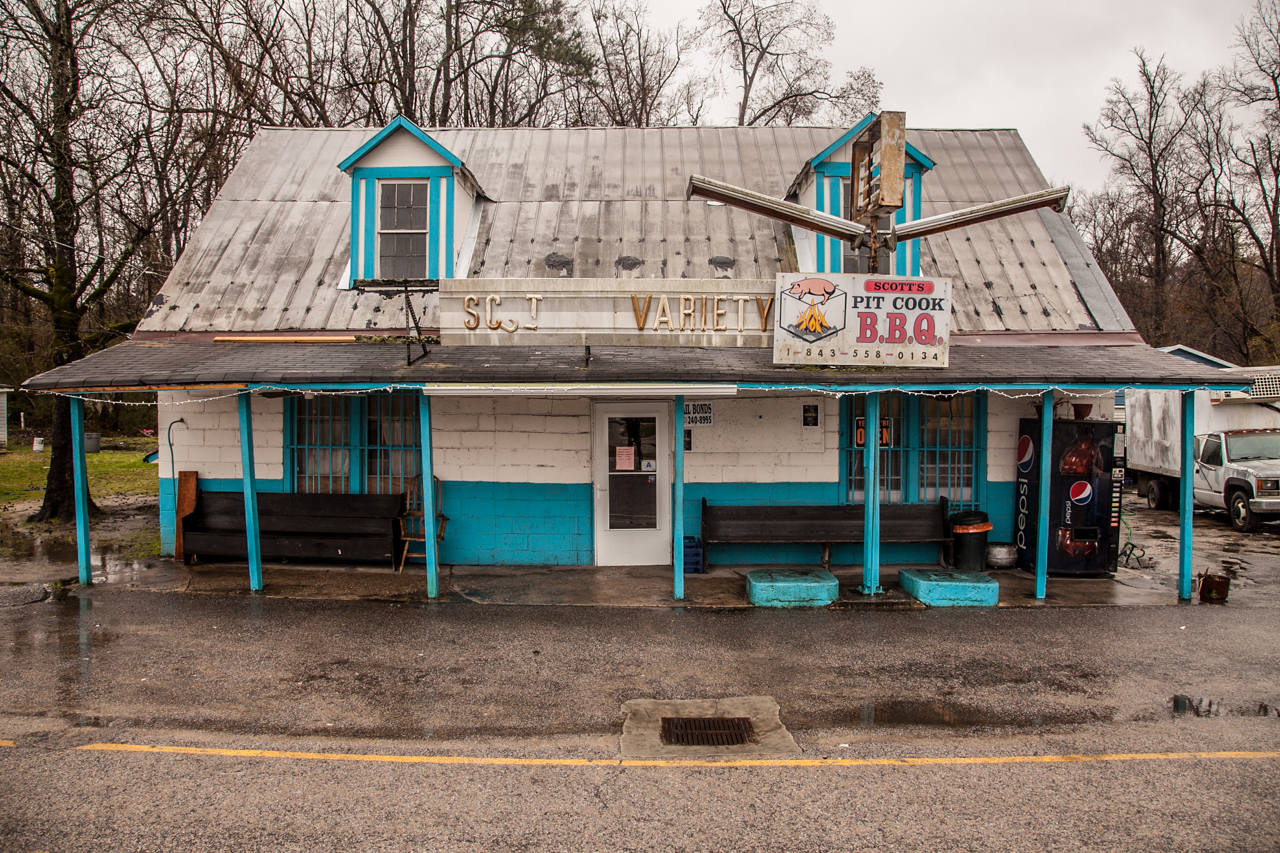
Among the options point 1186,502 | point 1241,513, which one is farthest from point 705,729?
point 1241,513

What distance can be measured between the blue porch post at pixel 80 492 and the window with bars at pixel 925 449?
9.87 metres

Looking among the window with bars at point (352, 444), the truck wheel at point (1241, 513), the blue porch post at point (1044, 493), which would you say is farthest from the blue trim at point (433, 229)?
the truck wheel at point (1241, 513)

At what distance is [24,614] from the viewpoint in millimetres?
8312

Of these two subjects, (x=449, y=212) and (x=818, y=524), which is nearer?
(x=818, y=524)

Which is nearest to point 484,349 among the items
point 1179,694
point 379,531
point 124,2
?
point 379,531

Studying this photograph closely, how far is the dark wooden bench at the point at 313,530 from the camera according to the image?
9.95 meters

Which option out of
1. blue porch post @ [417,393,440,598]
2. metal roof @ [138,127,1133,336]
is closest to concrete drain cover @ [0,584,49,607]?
metal roof @ [138,127,1133,336]

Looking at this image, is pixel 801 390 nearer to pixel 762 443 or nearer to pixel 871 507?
pixel 762 443

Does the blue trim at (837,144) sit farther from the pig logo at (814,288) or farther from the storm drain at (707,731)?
the storm drain at (707,731)

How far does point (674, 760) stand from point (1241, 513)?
14.6 metres

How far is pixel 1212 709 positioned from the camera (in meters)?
6.08

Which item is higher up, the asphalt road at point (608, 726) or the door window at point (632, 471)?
the door window at point (632, 471)

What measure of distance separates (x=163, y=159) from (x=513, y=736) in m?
14.9

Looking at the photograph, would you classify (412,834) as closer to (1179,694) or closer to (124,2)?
(1179,694)
